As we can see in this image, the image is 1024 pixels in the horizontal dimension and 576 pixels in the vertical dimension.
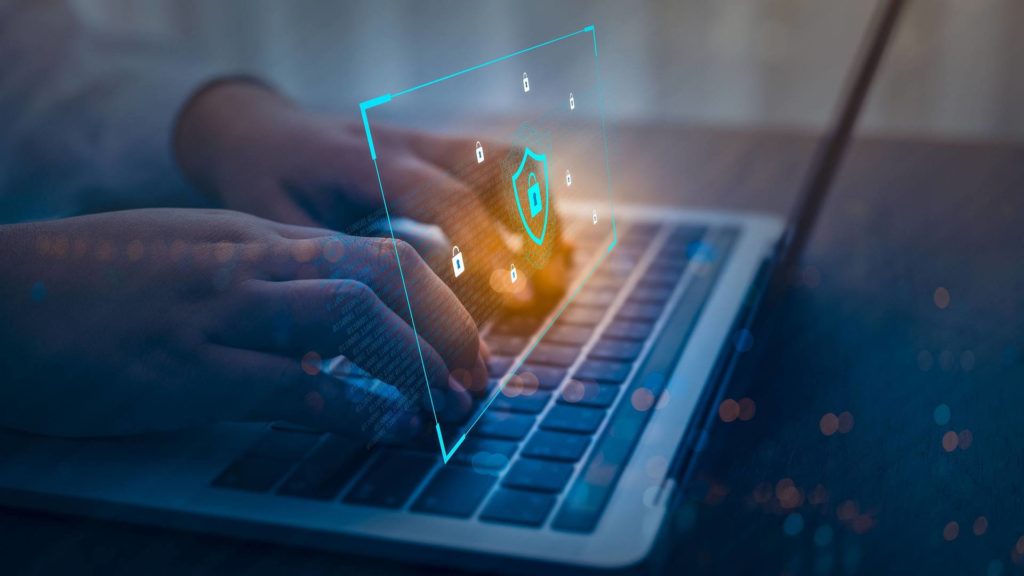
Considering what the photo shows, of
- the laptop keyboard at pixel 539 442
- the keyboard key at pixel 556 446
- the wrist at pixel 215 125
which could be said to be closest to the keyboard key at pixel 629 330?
the laptop keyboard at pixel 539 442

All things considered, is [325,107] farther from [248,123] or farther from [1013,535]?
[1013,535]

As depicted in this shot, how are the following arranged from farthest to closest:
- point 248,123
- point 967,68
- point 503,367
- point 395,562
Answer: point 967,68 → point 248,123 → point 503,367 → point 395,562

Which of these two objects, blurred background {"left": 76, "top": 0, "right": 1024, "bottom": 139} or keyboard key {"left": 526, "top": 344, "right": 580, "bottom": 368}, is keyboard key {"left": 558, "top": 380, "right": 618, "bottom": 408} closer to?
keyboard key {"left": 526, "top": 344, "right": 580, "bottom": 368}

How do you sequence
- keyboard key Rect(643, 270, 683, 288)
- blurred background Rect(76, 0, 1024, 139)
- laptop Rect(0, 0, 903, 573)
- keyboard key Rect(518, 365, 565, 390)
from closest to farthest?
1. laptop Rect(0, 0, 903, 573)
2. keyboard key Rect(518, 365, 565, 390)
3. keyboard key Rect(643, 270, 683, 288)
4. blurred background Rect(76, 0, 1024, 139)

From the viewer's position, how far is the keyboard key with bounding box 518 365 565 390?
0.39m

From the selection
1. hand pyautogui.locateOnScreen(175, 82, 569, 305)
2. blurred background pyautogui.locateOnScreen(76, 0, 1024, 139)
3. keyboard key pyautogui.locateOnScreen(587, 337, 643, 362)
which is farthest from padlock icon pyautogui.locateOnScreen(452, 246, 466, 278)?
blurred background pyautogui.locateOnScreen(76, 0, 1024, 139)

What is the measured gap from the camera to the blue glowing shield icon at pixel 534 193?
0.39 metres

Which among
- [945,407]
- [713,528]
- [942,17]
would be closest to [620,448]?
[713,528]

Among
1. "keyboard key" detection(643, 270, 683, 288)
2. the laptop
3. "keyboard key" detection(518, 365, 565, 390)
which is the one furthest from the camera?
"keyboard key" detection(643, 270, 683, 288)

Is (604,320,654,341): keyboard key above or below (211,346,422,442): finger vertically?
below

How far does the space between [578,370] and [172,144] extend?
36 cm

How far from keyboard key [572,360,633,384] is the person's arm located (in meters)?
0.30

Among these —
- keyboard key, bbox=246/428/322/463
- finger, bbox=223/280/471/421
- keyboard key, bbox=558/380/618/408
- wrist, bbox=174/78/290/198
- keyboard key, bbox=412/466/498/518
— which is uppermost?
wrist, bbox=174/78/290/198

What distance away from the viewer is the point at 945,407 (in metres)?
0.38
